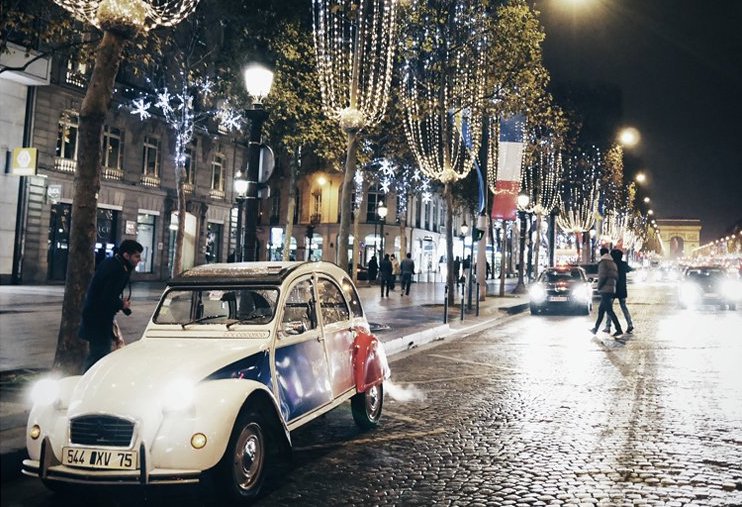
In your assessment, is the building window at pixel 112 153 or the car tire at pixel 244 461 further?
the building window at pixel 112 153

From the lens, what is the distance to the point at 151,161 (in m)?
37.3

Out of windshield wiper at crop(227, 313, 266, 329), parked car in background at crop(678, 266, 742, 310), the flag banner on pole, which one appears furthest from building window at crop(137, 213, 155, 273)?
windshield wiper at crop(227, 313, 266, 329)

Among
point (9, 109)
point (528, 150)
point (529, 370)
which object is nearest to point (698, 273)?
point (528, 150)

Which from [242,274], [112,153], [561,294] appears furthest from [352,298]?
[112,153]

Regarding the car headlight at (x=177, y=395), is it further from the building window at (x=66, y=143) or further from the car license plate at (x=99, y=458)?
the building window at (x=66, y=143)

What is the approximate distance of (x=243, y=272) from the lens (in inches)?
249

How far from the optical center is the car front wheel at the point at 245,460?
184 inches

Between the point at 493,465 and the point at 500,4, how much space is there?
67.3ft

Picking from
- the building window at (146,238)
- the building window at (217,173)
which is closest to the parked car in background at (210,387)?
the building window at (146,238)

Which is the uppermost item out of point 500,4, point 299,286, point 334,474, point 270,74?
point 500,4

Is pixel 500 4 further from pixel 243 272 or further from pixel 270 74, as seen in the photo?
pixel 243 272

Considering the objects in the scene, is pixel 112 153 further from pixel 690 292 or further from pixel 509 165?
pixel 690 292

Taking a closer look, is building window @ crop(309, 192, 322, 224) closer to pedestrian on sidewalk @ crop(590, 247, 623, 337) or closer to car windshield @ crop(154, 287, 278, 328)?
pedestrian on sidewalk @ crop(590, 247, 623, 337)

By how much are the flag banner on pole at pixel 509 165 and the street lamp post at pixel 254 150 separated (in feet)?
48.6
